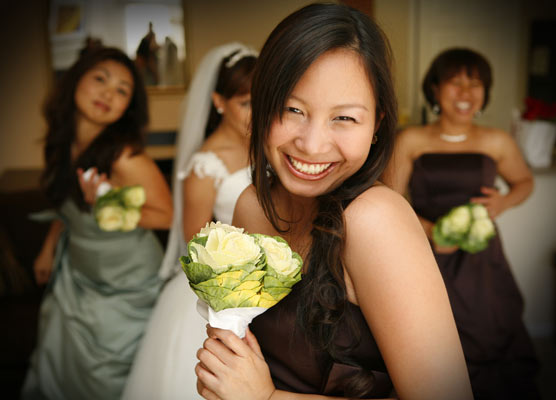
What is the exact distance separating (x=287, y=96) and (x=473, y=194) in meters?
2.08

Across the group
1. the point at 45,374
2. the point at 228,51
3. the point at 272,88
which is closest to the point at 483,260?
the point at 228,51

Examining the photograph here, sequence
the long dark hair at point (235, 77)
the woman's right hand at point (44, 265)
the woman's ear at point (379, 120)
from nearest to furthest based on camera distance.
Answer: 1. the woman's ear at point (379, 120)
2. the long dark hair at point (235, 77)
3. the woman's right hand at point (44, 265)

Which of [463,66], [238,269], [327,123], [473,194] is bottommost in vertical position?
[473,194]

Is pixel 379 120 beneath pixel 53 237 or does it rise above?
above

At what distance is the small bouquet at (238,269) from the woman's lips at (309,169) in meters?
0.14

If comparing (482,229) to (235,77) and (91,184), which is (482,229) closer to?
(235,77)

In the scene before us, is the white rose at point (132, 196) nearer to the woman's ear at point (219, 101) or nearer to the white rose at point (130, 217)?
the white rose at point (130, 217)

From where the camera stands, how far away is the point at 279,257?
0.90 meters

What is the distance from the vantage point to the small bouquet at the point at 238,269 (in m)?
0.86

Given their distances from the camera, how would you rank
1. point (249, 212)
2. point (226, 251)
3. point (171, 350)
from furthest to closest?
1. point (171, 350)
2. point (249, 212)
3. point (226, 251)

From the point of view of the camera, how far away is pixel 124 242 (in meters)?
2.43

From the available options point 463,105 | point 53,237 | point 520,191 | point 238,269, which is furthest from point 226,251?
point 520,191

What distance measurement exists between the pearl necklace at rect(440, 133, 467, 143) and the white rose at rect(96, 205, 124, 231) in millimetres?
1779

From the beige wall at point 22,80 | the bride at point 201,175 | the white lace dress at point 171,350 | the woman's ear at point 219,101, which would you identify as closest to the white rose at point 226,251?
the white lace dress at point 171,350
